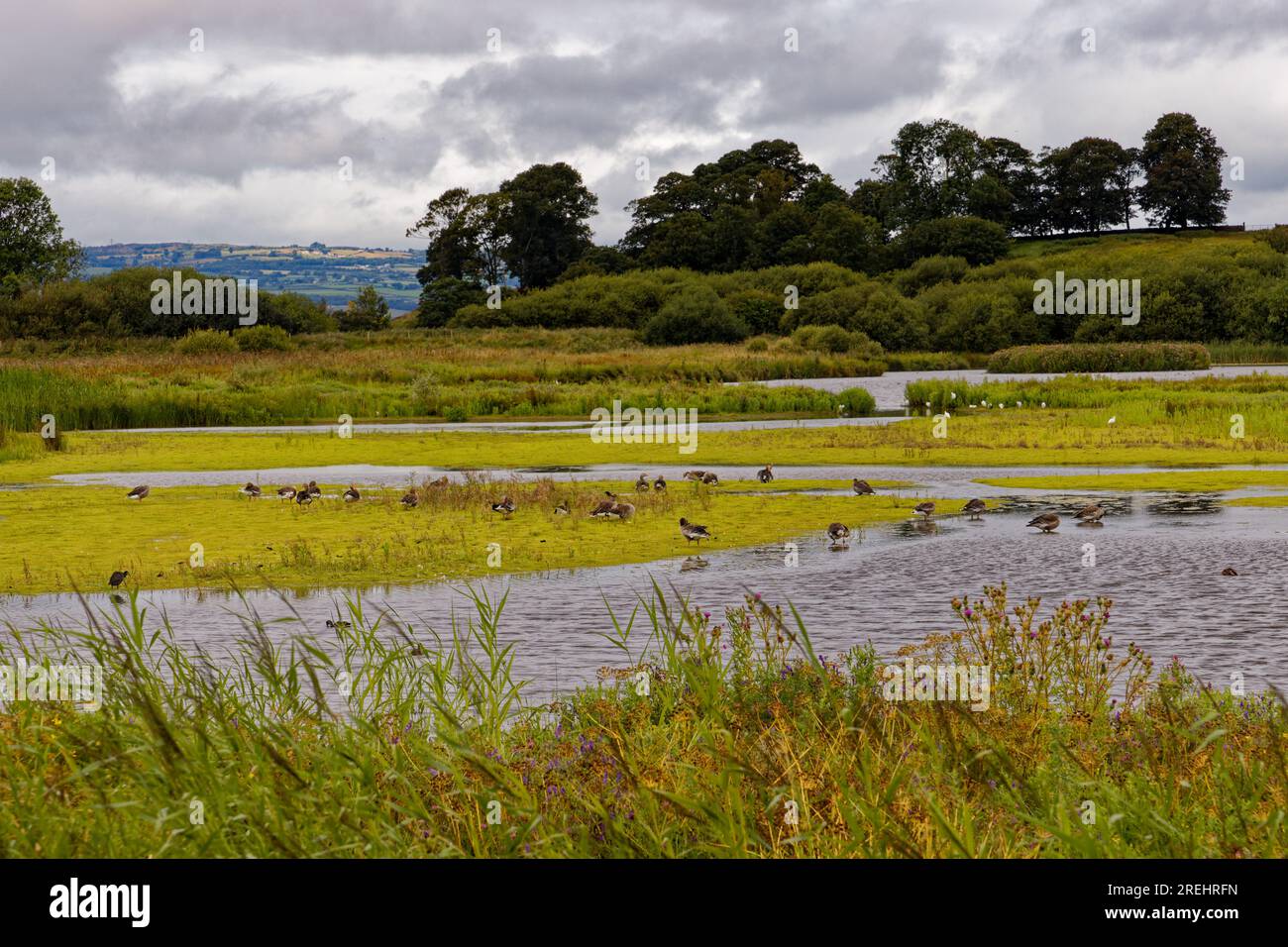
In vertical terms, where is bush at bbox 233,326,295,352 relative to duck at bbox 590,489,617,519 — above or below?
above

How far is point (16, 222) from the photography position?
3821 inches

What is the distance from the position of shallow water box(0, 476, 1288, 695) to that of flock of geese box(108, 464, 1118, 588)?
12.2 inches

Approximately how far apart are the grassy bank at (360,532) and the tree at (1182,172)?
419 feet

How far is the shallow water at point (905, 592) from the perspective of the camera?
11016 millimetres

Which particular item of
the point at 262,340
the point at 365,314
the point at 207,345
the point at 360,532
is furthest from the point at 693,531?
the point at 365,314

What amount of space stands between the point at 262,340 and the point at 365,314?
37.0 m

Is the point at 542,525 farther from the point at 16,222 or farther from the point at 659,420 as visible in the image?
the point at 16,222

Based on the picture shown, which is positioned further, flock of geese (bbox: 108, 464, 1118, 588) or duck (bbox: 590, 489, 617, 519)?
duck (bbox: 590, 489, 617, 519)

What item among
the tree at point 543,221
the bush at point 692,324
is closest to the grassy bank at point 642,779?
the bush at point 692,324

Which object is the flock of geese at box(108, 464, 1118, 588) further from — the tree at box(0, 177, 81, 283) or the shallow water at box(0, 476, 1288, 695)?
the tree at box(0, 177, 81, 283)

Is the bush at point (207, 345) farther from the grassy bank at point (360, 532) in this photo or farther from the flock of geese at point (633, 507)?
the flock of geese at point (633, 507)

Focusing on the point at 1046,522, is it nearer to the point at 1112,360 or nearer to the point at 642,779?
the point at 642,779

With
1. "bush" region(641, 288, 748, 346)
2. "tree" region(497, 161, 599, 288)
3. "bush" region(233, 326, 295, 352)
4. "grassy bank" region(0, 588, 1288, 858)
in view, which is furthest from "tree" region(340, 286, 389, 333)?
"grassy bank" region(0, 588, 1288, 858)

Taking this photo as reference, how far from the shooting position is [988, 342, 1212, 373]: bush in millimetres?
70438
